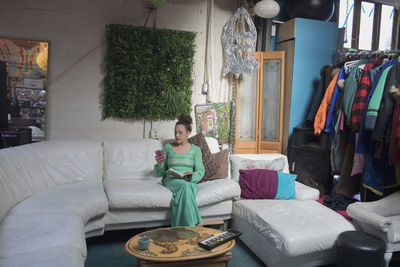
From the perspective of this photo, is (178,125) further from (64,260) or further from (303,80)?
(303,80)

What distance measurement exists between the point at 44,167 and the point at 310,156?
3085mm

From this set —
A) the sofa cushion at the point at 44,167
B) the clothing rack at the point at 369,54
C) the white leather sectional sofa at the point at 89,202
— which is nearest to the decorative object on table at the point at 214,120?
the white leather sectional sofa at the point at 89,202

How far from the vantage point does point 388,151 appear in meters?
3.18

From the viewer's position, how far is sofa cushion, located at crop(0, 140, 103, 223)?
102 inches

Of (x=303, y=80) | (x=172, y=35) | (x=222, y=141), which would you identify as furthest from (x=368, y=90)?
(x=172, y=35)

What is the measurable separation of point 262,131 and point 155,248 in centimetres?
285

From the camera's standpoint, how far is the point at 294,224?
2.60 metres

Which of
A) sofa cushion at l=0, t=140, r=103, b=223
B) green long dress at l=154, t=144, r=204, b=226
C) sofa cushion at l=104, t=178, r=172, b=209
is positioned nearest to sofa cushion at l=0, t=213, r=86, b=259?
sofa cushion at l=0, t=140, r=103, b=223

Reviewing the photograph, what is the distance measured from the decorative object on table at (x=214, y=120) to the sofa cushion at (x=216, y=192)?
49.7 inches

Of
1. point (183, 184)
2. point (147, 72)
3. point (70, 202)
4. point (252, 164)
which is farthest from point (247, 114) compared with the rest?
point (70, 202)

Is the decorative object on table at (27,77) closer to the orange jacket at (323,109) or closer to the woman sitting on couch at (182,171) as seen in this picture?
the woman sitting on couch at (182,171)

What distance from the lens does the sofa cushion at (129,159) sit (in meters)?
3.55

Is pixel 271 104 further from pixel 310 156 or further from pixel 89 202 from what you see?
pixel 89 202

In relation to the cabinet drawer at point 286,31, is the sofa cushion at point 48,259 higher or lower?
lower
